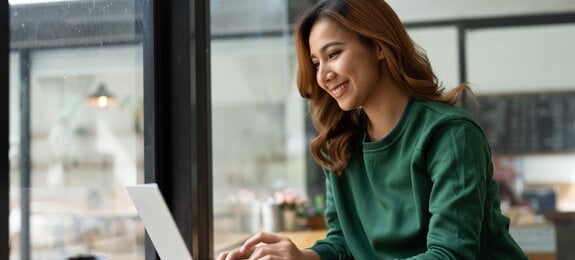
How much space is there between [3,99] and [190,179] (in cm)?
82

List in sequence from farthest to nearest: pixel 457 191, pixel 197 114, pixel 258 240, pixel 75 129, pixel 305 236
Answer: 1. pixel 305 236
2. pixel 197 114
3. pixel 75 129
4. pixel 258 240
5. pixel 457 191

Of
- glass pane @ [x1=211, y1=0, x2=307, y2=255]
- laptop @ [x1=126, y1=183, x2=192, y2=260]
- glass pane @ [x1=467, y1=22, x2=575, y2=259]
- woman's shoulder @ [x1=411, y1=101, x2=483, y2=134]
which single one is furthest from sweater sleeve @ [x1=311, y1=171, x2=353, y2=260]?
glass pane @ [x1=467, y1=22, x2=575, y2=259]

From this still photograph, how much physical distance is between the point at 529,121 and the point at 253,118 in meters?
1.61

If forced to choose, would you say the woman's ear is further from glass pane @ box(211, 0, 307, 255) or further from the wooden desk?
the wooden desk

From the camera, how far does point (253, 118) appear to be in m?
4.36

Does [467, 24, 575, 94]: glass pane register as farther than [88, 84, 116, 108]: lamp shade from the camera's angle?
Yes

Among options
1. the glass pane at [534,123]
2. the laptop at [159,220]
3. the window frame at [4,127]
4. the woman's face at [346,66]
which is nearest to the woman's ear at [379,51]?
the woman's face at [346,66]

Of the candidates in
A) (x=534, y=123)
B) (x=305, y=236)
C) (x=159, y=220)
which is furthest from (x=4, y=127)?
(x=534, y=123)

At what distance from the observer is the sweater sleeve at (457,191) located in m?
1.27

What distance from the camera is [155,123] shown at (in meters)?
1.99

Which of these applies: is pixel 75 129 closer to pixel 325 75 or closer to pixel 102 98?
pixel 102 98

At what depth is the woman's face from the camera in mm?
1451

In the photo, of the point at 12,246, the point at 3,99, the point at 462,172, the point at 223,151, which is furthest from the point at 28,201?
the point at 223,151

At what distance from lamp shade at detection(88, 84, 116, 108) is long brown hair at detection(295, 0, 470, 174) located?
0.68 meters
